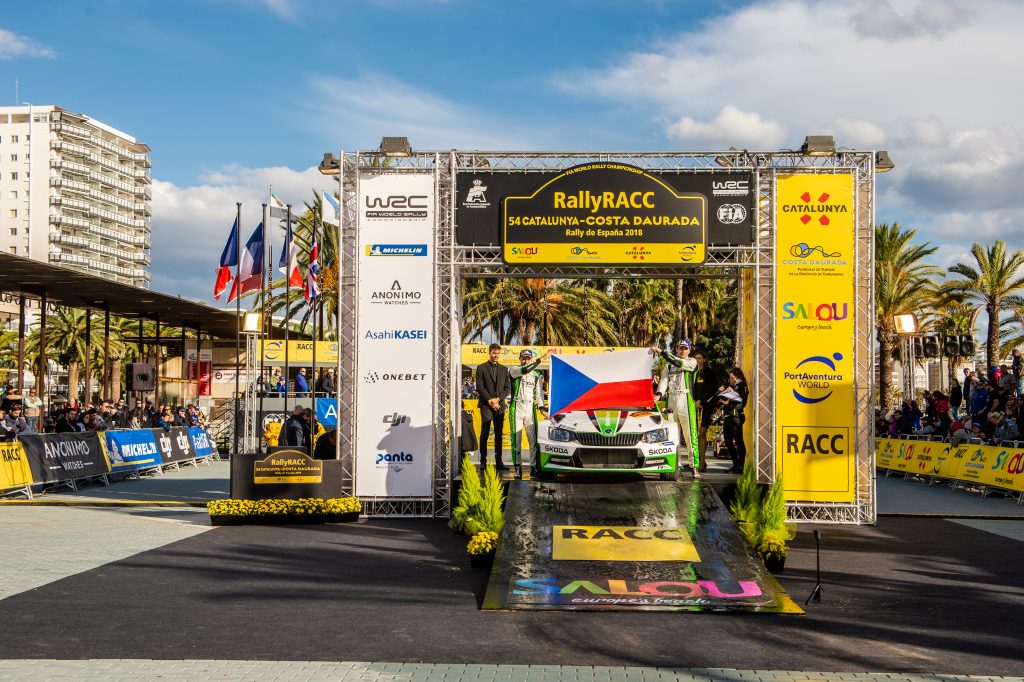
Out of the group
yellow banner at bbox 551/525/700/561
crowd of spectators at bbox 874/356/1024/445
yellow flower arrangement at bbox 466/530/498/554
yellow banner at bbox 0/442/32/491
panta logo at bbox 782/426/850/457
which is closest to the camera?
yellow banner at bbox 551/525/700/561

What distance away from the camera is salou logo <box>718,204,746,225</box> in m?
16.4

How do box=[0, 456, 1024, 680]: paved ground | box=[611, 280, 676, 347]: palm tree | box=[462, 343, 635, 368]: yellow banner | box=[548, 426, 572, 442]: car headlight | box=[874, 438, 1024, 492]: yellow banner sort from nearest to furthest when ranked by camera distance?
box=[0, 456, 1024, 680]: paved ground → box=[548, 426, 572, 442]: car headlight → box=[874, 438, 1024, 492]: yellow banner → box=[462, 343, 635, 368]: yellow banner → box=[611, 280, 676, 347]: palm tree

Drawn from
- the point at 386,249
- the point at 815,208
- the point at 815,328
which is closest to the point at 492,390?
the point at 386,249

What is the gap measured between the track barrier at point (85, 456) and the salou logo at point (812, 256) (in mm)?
15757

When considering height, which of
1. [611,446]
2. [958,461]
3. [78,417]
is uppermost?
[611,446]

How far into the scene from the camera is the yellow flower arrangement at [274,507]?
15.6m

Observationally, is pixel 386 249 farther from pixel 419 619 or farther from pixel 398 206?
pixel 419 619

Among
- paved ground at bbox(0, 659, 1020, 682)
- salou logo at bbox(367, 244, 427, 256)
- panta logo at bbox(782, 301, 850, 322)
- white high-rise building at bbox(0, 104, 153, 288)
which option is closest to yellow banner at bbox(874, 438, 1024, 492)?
panta logo at bbox(782, 301, 850, 322)

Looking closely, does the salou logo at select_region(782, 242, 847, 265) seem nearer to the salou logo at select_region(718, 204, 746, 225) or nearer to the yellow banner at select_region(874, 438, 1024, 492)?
the salou logo at select_region(718, 204, 746, 225)

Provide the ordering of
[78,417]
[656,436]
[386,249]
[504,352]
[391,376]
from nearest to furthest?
1. [656,436]
2. [391,376]
3. [386,249]
4. [78,417]
5. [504,352]

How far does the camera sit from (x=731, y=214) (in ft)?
53.9

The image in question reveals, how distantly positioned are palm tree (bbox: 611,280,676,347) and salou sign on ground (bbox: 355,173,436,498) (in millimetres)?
33132

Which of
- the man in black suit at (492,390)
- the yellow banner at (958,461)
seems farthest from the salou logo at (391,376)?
the yellow banner at (958,461)

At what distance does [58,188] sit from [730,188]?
137084 millimetres
